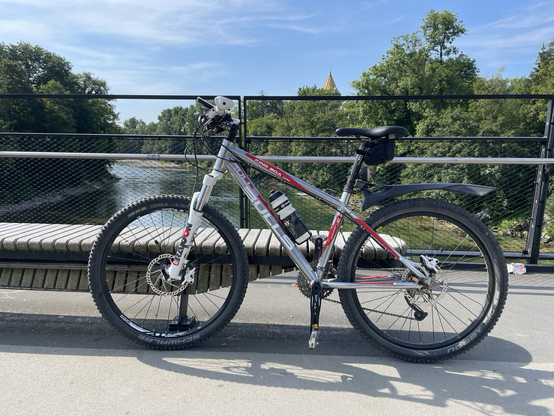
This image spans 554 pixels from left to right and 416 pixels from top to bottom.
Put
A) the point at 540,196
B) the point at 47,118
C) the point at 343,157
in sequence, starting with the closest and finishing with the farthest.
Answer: the point at 343,157
the point at 540,196
the point at 47,118

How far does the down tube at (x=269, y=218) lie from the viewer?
218 cm

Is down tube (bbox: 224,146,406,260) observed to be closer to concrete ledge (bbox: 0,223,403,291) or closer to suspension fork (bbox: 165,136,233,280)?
suspension fork (bbox: 165,136,233,280)

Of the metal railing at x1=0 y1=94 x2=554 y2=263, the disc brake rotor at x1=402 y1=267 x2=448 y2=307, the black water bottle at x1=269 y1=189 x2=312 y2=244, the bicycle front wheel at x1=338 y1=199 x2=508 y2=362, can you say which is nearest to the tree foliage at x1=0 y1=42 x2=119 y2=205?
the metal railing at x1=0 y1=94 x2=554 y2=263

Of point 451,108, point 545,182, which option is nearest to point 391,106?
point 451,108

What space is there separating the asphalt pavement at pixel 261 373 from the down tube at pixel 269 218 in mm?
553

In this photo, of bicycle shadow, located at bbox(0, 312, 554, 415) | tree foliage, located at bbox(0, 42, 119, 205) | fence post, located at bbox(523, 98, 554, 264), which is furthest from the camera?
tree foliage, located at bbox(0, 42, 119, 205)

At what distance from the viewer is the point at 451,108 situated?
112 feet

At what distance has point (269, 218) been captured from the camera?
2199mm

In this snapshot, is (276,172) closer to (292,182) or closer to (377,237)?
(292,182)

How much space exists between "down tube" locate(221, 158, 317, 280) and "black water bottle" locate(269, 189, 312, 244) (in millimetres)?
49

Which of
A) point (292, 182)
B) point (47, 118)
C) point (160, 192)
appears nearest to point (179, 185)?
point (160, 192)

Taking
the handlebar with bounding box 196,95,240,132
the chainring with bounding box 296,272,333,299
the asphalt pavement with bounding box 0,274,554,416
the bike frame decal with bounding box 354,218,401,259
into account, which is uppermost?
the handlebar with bounding box 196,95,240,132

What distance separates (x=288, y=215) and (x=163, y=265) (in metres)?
0.82

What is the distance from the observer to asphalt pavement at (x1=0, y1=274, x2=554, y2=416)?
1748 mm
